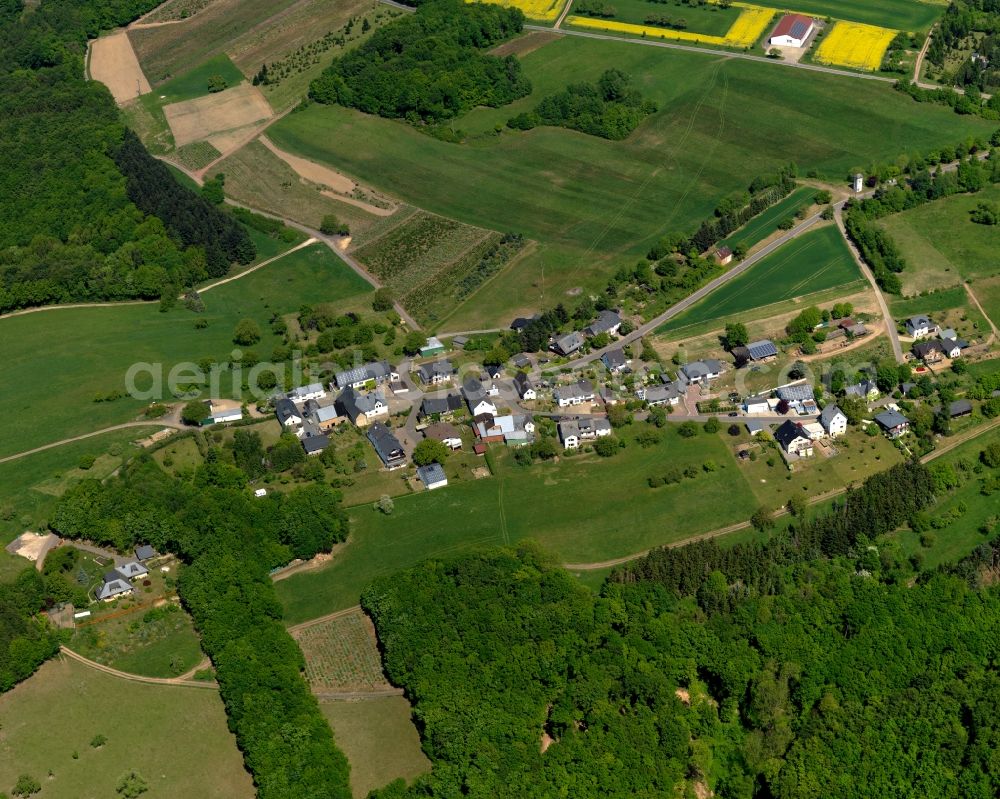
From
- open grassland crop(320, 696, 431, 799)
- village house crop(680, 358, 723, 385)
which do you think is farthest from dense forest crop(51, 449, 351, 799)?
village house crop(680, 358, 723, 385)

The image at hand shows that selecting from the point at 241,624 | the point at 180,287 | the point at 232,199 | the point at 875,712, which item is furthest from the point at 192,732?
the point at 232,199

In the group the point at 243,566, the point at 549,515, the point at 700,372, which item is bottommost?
the point at 549,515

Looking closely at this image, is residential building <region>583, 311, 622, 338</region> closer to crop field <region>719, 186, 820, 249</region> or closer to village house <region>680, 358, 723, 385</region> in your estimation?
village house <region>680, 358, 723, 385</region>

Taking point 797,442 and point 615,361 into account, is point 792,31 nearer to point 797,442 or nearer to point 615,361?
point 615,361

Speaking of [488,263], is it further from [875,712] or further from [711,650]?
[875,712]

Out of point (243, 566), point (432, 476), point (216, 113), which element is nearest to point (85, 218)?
point (216, 113)

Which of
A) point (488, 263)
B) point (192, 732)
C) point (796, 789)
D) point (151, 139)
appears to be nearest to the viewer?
point (796, 789)

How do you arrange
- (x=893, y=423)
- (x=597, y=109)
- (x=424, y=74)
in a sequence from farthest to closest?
1. (x=424, y=74)
2. (x=597, y=109)
3. (x=893, y=423)
